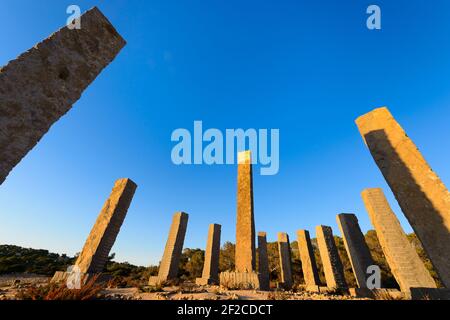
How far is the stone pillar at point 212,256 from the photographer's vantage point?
11.4 m

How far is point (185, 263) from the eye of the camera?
71.3ft

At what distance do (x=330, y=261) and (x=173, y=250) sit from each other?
7.65m

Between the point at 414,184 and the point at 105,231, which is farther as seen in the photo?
the point at 105,231

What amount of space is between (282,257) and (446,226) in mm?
11948

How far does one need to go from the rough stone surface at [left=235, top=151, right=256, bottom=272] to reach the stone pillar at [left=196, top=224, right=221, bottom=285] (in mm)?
4321

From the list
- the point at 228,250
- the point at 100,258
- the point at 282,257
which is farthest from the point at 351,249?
the point at 228,250

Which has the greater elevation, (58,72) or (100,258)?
(58,72)

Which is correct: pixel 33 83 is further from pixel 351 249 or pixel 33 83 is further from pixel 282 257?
pixel 282 257

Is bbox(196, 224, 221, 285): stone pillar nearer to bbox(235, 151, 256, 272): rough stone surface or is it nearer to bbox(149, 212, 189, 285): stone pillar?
bbox(149, 212, 189, 285): stone pillar

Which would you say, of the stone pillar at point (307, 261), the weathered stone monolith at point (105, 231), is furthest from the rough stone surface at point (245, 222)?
the stone pillar at point (307, 261)

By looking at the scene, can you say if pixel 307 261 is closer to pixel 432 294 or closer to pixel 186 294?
pixel 186 294

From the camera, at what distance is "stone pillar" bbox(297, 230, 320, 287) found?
482 inches

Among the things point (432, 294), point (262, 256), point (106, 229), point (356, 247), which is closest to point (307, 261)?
point (262, 256)
